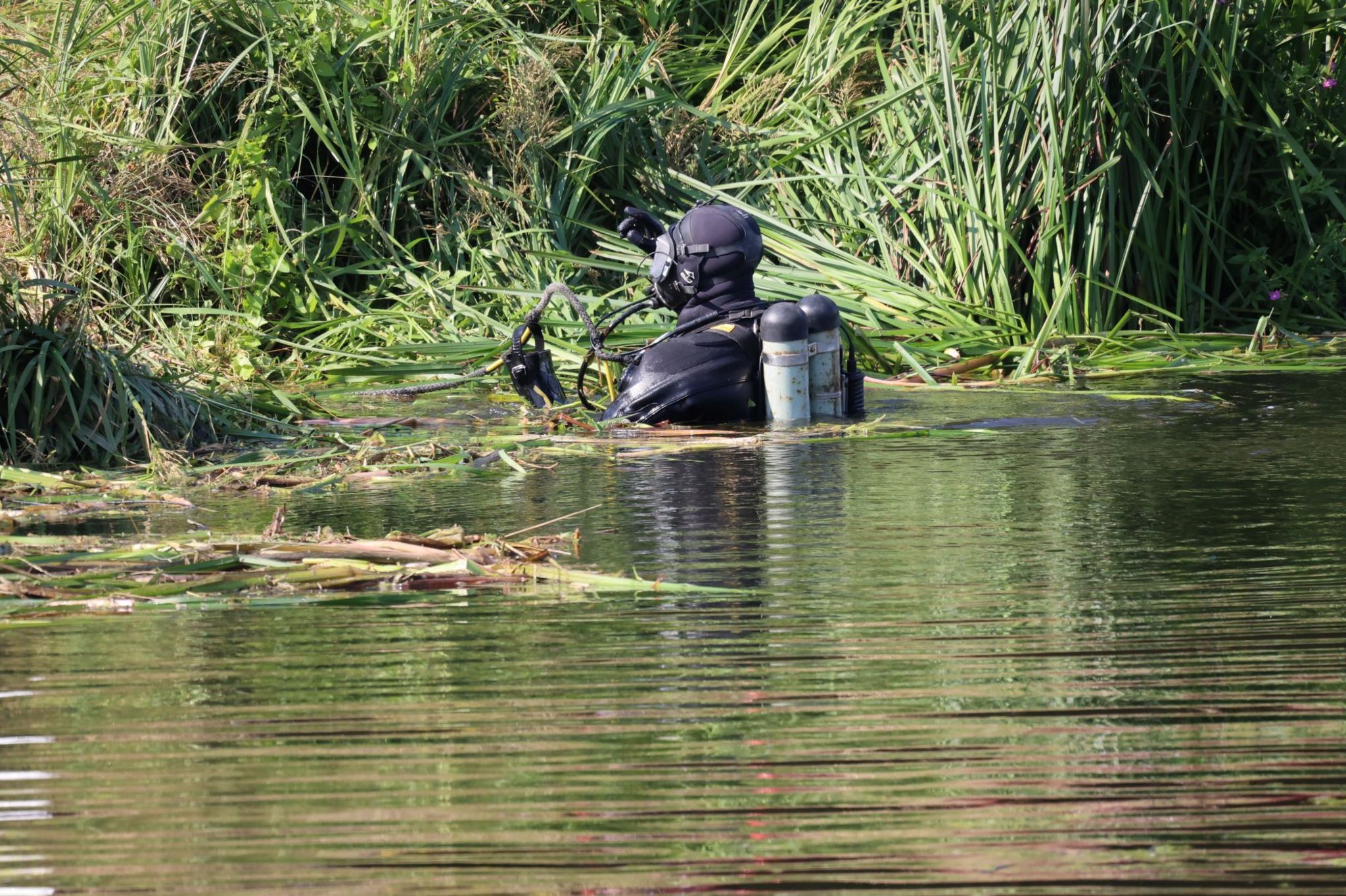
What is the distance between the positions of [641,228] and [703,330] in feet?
2.34

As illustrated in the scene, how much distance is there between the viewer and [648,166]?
38.2 feet

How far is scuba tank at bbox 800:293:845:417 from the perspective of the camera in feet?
25.5

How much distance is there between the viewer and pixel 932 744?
2881mm

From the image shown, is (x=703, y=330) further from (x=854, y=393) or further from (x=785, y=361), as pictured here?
(x=854, y=393)

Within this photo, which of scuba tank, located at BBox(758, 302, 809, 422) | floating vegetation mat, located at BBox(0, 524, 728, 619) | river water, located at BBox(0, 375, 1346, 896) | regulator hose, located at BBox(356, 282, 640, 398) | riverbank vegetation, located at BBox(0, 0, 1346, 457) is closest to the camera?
river water, located at BBox(0, 375, 1346, 896)

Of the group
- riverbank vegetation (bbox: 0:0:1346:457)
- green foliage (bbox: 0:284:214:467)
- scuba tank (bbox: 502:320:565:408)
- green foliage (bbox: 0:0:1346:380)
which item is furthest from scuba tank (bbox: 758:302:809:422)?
green foliage (bbox: 0:284:214:467)

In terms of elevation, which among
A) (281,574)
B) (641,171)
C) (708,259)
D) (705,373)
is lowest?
(281,574)

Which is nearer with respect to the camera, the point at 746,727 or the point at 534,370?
the point at 746,727

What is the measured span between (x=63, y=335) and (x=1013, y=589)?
13.5ft

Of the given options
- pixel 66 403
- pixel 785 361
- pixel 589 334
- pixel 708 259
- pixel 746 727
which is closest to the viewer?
pixel 746 727

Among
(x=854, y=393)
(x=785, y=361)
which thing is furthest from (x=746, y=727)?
(x=854, y=393)

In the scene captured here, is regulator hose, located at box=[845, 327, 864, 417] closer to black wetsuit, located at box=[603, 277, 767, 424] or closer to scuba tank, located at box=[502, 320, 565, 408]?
black wetsuit, located at box=[603, 277, 767, 424]

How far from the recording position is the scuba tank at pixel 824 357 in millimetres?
7777

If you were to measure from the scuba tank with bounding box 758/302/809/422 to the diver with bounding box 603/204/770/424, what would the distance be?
0.14 m
